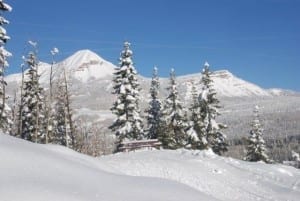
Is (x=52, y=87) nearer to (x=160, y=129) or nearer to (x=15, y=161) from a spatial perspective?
(x=160, y=129)

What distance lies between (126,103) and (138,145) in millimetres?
11006

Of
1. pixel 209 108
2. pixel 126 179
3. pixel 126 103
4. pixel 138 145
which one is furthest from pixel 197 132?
pixel 126 179

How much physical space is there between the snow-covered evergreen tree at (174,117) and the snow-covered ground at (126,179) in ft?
63.2

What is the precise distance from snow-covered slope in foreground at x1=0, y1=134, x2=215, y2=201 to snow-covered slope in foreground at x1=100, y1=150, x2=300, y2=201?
16.6 ft

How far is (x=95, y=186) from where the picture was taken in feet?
38.6

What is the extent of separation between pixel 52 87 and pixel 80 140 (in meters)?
17.1

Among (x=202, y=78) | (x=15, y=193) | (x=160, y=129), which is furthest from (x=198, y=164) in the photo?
(x=202, y=78)

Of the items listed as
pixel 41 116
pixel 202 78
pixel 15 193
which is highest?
pixel 202 78

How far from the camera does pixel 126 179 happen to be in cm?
1377

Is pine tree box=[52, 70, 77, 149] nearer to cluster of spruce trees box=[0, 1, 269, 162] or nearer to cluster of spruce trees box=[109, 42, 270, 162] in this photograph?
cluster of spruce trees box=[0, 1, 269, 162]

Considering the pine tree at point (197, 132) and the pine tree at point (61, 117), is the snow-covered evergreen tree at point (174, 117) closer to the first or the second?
the pine tree at point (197, 132)

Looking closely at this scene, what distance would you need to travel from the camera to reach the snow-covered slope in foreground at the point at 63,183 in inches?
397

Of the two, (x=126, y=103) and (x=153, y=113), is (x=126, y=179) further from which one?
(x=153, y=113)

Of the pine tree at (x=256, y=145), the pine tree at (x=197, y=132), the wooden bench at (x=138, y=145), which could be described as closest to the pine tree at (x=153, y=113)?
the pine tree at (x=197, y=132)
